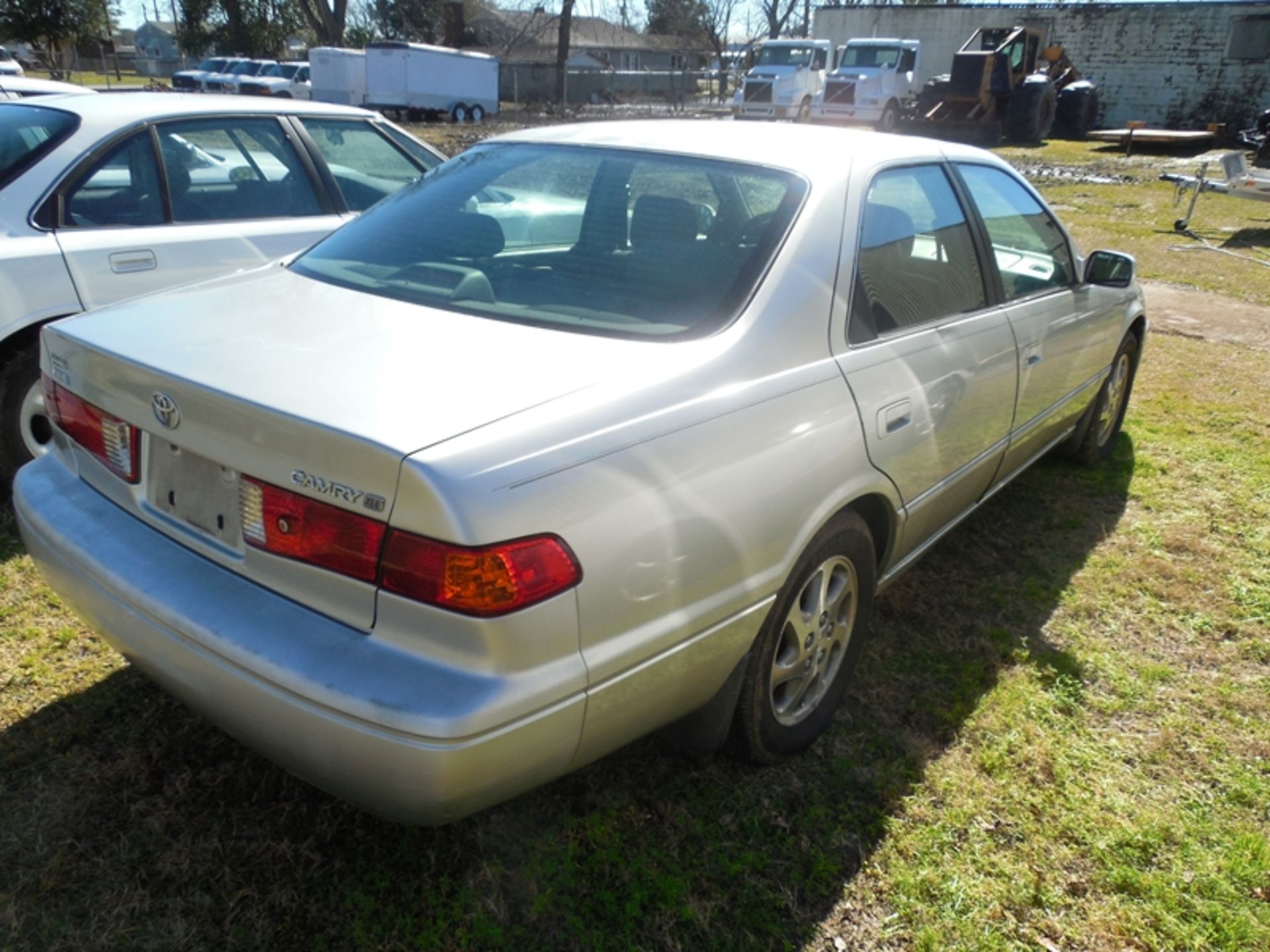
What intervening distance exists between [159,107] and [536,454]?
11.3 feet

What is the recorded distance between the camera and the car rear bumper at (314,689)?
167cm

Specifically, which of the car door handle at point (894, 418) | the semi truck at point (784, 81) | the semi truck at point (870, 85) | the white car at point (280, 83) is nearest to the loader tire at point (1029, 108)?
the semi truck at point (870, 85)

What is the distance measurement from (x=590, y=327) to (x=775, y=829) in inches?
52.5

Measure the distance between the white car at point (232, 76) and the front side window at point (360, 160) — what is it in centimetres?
3000

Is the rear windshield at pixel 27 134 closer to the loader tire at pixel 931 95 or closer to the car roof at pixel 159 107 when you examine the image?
the car roof at pixel 159 107

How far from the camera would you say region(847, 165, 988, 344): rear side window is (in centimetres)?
261

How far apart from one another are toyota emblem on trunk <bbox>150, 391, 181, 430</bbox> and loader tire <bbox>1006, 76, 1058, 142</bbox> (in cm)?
2744

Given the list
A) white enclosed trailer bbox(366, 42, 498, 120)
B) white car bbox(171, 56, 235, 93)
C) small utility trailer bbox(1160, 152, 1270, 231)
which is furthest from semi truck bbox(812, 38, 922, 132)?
white car bbox(171, 56, 235, 93)

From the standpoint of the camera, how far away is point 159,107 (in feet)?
13.6

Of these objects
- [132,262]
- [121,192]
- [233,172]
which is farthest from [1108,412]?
[121,192]

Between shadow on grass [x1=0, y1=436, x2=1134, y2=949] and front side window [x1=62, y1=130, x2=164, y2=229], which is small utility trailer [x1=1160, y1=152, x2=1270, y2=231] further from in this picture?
front side window [x1=62, y1=130, x2=164, y2=229]

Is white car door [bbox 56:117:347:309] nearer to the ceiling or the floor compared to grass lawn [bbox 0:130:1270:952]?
nearer to the ceiling

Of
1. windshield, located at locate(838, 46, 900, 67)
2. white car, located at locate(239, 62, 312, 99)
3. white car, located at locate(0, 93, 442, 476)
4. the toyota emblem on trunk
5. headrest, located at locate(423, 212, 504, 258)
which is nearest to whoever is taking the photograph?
the toyota emblem on trunk

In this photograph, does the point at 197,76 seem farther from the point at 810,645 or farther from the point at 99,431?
the point at 810,645
